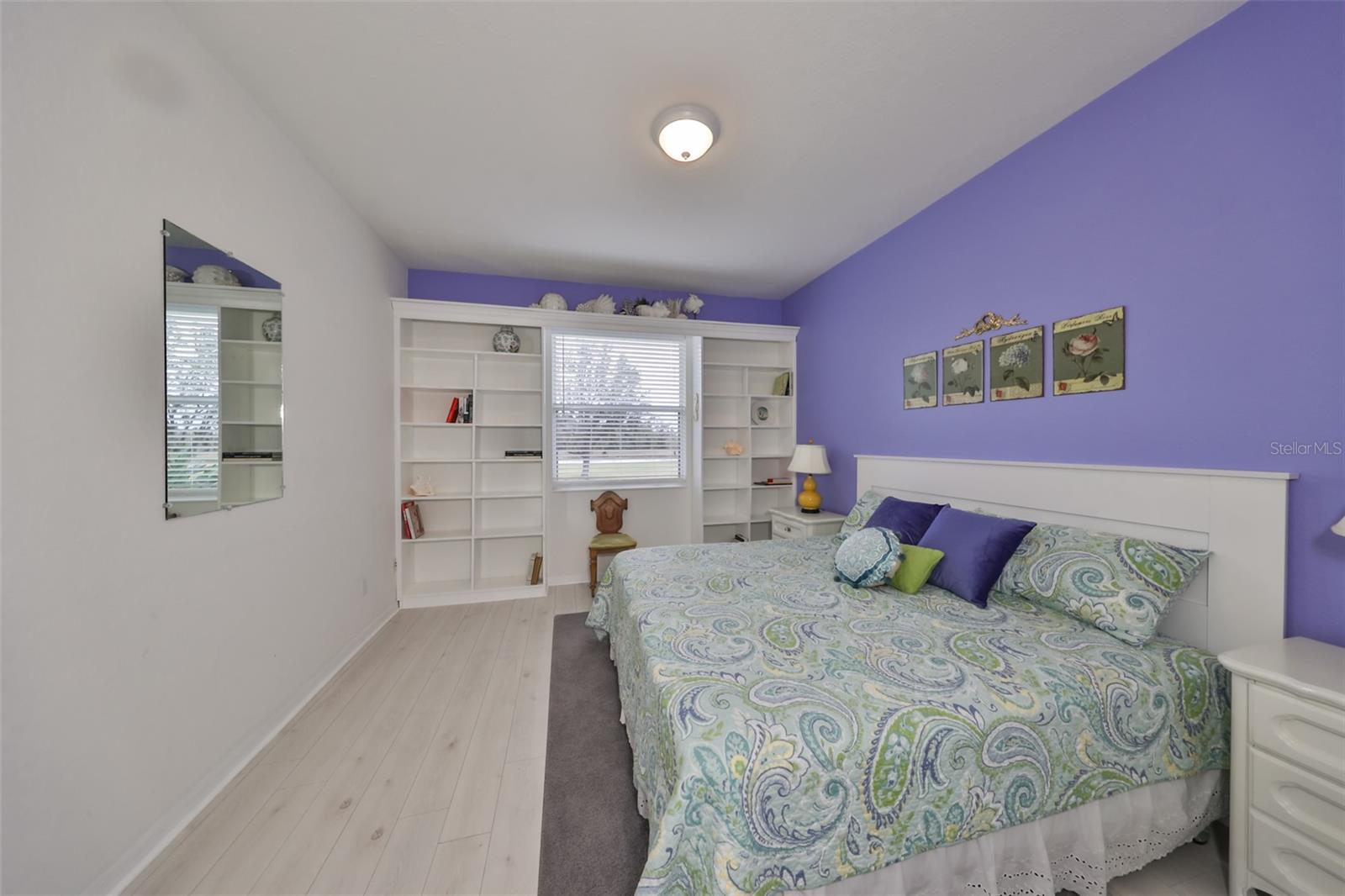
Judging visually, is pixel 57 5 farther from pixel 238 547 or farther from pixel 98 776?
pixel 98 776

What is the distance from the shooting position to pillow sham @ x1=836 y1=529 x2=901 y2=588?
2.02 meters

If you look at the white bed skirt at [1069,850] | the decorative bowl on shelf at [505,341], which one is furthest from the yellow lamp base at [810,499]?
the decorative bowl on shelf at [505,341]

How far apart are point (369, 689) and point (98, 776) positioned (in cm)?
116

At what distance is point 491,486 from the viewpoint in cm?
395

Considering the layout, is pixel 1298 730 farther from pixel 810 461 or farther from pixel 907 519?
pixel 810 461

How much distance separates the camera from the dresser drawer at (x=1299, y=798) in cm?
108

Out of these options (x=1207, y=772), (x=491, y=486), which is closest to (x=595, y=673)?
(x=491, y=486)

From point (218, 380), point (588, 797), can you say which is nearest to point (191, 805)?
point (588, 797)

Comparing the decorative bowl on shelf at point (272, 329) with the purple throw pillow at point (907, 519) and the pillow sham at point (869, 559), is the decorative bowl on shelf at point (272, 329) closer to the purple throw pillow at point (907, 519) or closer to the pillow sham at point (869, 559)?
the pillow sham at point (869, 559)

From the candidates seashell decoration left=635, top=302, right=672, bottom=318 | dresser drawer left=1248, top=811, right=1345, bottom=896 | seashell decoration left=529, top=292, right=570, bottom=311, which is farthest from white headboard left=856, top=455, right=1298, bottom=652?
seashell decoration left=529, top=292, right=570, bottom=311

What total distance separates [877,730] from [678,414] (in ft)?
11.1

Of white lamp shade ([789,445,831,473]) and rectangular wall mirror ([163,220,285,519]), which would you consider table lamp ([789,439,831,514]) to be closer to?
white lamp shade ([789,445,831,473])

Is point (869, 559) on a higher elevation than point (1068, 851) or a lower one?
higher

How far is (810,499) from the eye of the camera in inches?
147
